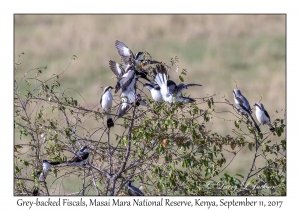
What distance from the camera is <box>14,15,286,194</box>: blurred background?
56.3 ft

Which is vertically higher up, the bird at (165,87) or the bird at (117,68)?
the bird at (117,68)

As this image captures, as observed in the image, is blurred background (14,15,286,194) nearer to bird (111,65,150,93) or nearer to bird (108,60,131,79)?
bird (108,60,131,79)

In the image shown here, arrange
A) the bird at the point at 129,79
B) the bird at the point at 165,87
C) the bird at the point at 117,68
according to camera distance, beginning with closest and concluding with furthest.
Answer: the bird at the point at 165,87 → the bird at the point at 129,79 → the bird at the point at 117,68

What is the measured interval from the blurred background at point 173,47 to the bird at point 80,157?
9.00 metres

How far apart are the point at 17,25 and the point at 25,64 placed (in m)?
3.74

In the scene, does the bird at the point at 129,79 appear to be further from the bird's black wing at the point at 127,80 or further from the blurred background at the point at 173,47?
the blurred background at the point at 173,47

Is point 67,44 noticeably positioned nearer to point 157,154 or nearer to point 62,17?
point 62,17

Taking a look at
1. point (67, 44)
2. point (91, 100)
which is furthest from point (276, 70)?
point (67, 44)

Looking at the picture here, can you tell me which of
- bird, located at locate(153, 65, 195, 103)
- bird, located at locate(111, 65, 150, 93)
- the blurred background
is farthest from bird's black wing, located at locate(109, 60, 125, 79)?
the blurred background

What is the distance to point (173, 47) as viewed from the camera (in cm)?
1995

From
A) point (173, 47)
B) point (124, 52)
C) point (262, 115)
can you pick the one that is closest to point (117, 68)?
point (124, 52)

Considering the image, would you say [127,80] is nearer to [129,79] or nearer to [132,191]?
[129,79]

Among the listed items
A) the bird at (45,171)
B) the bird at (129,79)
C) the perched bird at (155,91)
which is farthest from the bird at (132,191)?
the perched bird at (155,91)

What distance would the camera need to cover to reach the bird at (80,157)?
6.71 m
